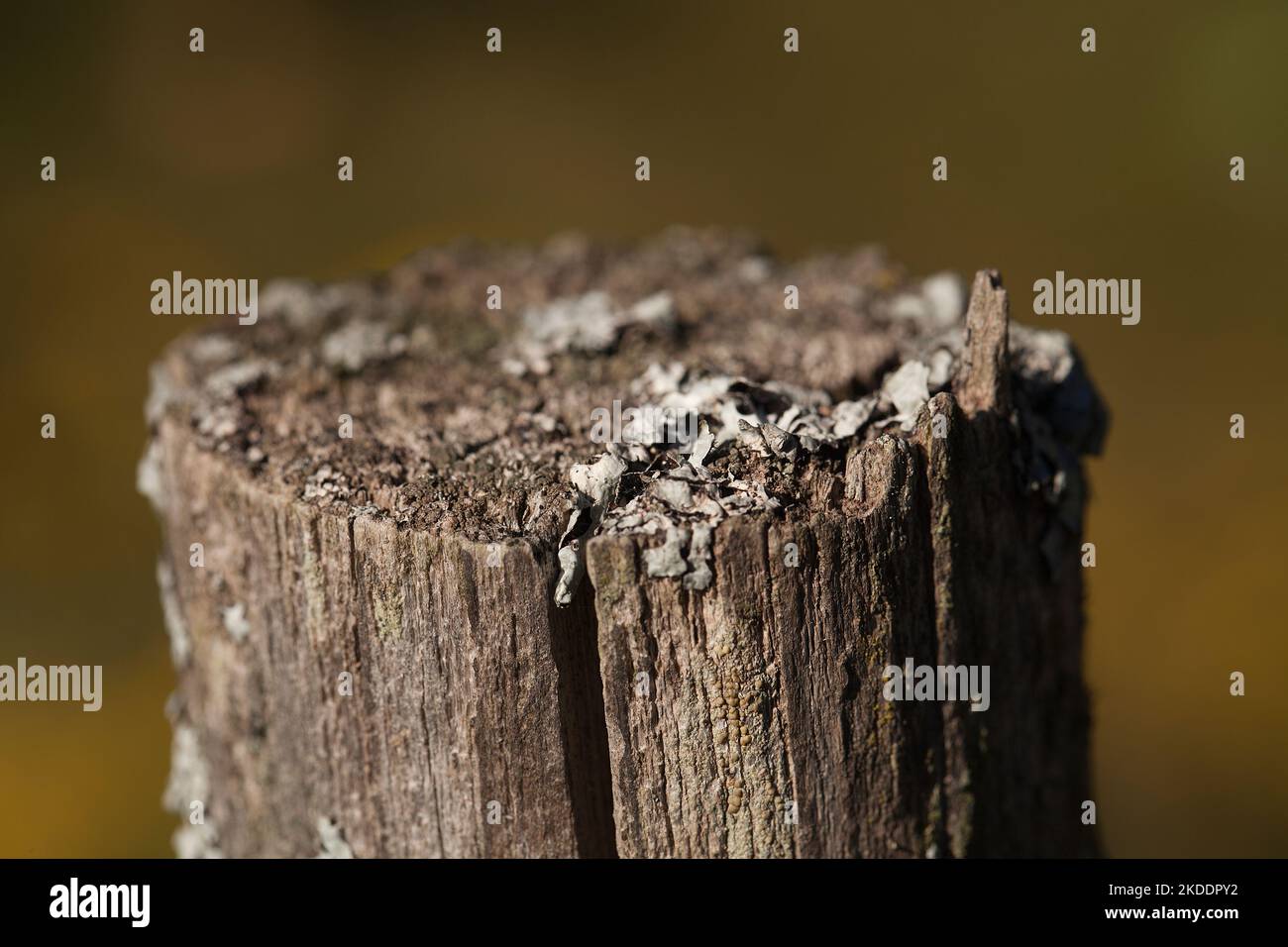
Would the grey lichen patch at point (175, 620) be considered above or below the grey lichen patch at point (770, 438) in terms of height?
below

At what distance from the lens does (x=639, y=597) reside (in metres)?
1.95

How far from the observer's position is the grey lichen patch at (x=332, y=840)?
2393mm

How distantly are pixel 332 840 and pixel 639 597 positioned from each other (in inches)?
40.4

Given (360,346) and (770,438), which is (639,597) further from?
(360,346)

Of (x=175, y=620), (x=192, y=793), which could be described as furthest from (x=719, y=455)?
(x=192, y=793)

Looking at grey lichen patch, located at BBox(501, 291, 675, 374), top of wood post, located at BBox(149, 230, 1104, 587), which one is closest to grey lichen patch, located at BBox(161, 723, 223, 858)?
top of wood post, located at BBox(149, 230, 1104, 587)

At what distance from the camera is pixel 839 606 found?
202 centimetres

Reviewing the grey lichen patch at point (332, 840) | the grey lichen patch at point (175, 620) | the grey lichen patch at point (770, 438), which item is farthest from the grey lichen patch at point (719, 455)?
the grey lichen patch at point (175, 620)

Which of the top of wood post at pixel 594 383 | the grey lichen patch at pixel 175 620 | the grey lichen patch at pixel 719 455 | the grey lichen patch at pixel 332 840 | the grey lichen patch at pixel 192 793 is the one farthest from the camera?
the grey lichen patch at pixel 192 793

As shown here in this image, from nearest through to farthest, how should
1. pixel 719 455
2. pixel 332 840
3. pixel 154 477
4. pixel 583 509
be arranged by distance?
pixel 583 509 → pixel 719 455 → pixel 332 840 → pixel 154 477

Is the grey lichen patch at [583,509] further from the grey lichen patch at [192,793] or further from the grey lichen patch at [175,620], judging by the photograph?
the grey lichen patch at [192,793]
